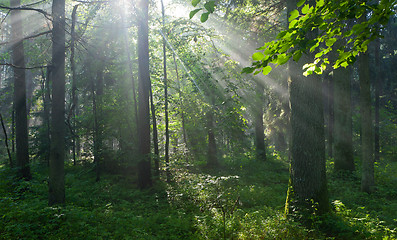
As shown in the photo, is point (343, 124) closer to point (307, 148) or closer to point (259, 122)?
point (259, 122)

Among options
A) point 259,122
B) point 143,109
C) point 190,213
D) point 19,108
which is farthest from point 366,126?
point 19,108

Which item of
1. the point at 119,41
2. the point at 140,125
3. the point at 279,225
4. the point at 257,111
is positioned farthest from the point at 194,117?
the point at 279,225

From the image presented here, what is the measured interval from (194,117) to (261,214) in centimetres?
806

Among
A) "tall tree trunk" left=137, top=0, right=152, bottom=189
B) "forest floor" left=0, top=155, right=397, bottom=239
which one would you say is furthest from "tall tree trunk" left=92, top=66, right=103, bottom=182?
"tall tree trunk" left=137, top=0, right=152, bottom=189

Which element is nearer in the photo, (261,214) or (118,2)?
(261,214)

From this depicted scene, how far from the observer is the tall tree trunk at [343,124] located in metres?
12.5

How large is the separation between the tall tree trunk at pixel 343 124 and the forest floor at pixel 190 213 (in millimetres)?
1088

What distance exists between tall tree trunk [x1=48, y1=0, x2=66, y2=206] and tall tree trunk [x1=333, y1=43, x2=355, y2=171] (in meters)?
12.7

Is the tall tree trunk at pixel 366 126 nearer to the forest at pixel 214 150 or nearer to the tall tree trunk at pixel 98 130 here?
the forest at pixel 214 150

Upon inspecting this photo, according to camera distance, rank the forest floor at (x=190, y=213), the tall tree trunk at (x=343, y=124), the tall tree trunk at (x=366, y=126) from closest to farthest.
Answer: the forest floor at (x=190, y=213) < the tall tree trunk at (x=366, y=126) < the tall tree trunk at (x=343, y=124)

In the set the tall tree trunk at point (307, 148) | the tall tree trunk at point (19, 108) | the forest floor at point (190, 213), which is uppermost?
the tall tree trunk at point (19, 108)

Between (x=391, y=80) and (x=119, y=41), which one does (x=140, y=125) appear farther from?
(x=391, y=80)

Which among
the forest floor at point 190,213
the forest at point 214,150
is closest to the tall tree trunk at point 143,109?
the forest at point 214,150

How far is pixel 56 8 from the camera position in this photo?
7.46 meters
